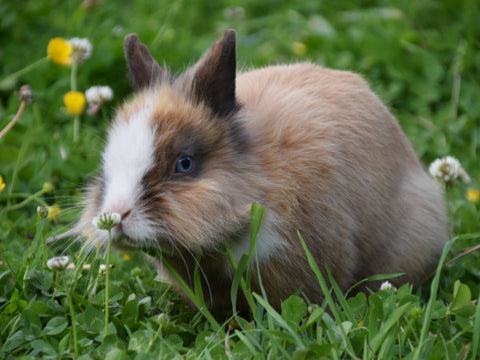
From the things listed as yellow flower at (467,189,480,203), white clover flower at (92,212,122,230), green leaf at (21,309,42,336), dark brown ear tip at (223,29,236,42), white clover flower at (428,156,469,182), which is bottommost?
yellow flower at (467,189,480,203)

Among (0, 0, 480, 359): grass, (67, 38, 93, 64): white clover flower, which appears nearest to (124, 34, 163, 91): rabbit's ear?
(0, 0, 480, 359): grass

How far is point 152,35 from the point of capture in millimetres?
6285

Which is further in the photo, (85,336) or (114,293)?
(114,293)

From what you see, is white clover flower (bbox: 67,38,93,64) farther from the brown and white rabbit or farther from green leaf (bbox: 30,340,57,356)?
green leaf (bbox: 30,340,57,356)

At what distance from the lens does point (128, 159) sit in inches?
122

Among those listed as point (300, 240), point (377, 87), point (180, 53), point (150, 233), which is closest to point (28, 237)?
point (150, 233)

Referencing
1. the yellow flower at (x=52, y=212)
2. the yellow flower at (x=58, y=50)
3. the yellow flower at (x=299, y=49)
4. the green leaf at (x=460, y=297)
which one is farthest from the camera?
the yellow flower at (x=299, y=49)

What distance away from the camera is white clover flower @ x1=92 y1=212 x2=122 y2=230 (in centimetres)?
280

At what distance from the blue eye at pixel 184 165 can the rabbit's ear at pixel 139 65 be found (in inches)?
20.8

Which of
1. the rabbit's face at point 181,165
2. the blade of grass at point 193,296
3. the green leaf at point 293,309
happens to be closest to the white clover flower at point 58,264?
the rabbit's face at point 181,165

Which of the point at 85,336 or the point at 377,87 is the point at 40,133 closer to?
the point at 85,336

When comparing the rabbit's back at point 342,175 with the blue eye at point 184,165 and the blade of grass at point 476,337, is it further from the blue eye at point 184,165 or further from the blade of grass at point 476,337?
the blade of grass at point 476,337

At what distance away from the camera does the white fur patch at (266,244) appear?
3.27m

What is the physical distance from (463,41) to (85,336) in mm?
4704
